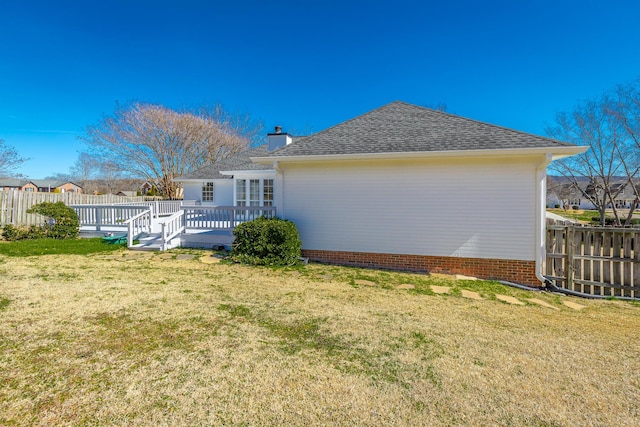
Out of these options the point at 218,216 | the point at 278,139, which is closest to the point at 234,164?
the point at 278,139

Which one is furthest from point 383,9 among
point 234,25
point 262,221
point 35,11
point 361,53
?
point 35,11

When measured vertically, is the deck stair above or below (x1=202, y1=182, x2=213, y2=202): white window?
below

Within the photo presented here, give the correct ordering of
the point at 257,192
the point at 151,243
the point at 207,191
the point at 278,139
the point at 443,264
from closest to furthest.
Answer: the point at 443,264 < the point at 151,243 < the point at 257,192 < the point at 278,139 < the point at 207,191

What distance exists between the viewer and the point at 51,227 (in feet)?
36.0

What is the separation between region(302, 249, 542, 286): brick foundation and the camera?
7.03 m

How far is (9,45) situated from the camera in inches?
635

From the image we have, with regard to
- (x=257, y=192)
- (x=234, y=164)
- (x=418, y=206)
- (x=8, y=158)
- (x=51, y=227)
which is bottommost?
(x=51, y=227)

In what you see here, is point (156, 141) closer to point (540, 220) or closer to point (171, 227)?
point (171, 227)

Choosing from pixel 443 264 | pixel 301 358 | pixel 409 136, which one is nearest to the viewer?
pixel 301 358

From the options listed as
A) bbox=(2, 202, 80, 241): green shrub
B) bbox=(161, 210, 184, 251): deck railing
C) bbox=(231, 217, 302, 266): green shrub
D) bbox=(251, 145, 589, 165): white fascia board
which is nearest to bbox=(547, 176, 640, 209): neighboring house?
bbox=(251, 145, 589, 165): white fascia board

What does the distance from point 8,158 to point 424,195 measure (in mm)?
32732

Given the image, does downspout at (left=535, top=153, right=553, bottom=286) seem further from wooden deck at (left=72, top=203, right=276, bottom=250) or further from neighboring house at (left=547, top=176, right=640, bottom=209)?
neighboring house at (left=547, top=176, right=640, bottom=209)

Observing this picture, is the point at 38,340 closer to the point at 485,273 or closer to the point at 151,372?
the point at 151,372

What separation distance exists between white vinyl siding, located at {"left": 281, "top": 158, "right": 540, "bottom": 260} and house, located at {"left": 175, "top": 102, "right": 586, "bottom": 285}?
2 cm
